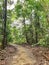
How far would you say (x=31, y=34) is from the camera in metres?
33.0

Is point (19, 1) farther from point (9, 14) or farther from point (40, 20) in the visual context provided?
point (40, 20)

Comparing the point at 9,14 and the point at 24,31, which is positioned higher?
the point at 9,14

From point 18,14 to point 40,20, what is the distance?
6.58m

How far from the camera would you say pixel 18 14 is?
3472 centimetres

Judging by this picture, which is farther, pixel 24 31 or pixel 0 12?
pixel 24 31

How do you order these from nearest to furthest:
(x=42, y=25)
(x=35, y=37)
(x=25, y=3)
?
(x=42, y=25)
(x=35, y=37)
(x=25, y=3)

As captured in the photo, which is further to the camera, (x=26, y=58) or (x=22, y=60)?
Answer: (x=26, y=58)

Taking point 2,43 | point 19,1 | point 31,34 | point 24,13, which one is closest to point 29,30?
point 31,34

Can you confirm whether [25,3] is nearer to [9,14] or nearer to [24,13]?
[24,13]

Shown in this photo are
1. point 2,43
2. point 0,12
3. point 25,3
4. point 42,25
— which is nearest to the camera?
point 2,43

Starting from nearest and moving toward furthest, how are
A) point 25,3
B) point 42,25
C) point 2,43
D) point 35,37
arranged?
1. point 2,43
2. point 42,25
3. point 35,37
4. point 25,3

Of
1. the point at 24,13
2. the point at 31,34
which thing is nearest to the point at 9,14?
the point at 24,13

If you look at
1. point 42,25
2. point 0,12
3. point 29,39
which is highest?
point 0,12

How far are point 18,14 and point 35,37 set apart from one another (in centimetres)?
610
